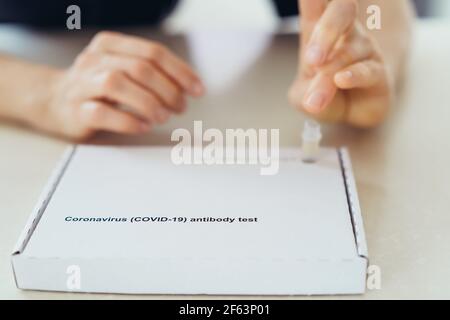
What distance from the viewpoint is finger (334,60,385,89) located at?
1.83ft

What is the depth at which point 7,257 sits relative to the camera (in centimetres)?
49

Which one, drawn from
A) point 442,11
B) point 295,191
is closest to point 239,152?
point 295,191

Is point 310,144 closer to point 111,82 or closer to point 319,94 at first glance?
point 319,94

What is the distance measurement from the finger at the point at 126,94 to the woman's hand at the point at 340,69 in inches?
5.7

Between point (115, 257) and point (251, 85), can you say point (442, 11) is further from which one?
point (115, 257)

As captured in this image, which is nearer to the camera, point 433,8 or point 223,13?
point 433,8

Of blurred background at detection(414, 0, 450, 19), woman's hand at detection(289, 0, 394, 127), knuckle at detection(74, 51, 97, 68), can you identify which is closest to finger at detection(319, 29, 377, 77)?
woman's hand at detection(289, 0, 394, 127)

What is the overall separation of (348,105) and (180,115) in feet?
0.60

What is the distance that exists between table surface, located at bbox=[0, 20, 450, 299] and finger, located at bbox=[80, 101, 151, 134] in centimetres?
2

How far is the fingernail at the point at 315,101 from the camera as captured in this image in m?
0.55

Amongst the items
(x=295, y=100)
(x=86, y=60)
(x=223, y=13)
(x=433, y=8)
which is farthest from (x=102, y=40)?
(x=223, y=13)

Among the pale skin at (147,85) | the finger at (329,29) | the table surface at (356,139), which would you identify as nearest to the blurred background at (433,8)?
the table surface at (356,139)

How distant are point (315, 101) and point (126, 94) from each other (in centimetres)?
20

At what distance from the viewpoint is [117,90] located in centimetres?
63
